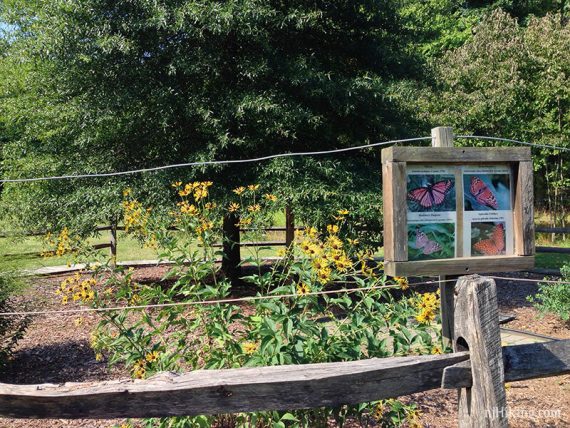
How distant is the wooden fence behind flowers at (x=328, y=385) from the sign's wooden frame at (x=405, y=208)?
0.86 ft

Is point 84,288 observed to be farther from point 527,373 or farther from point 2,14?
point 2,14

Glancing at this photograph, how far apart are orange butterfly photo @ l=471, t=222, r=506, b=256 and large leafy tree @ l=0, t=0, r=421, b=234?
3627mm

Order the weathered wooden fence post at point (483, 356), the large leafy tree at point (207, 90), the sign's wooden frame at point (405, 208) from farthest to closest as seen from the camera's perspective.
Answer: the large leafy tree at point (207, 90), the sign's wooden frame at point (405, 208), the weathered wooden fence post at point (483, 356)

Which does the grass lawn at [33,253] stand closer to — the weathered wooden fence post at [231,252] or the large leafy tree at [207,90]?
the large leafy tree at [207,90]

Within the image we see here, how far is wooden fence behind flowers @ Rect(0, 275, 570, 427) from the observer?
216 cm

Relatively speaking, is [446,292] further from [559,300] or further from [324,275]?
[559,300]

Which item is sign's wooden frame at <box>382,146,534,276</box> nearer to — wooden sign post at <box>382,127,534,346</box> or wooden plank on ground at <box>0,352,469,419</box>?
wooden sign post at <box>382,127,534,346</box>

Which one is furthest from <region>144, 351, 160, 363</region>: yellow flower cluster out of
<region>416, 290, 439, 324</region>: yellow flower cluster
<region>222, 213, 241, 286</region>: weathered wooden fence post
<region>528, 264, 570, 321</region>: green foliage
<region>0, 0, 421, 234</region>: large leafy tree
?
<region>222, 213, 241, 286</region>: weathered wooden fence post

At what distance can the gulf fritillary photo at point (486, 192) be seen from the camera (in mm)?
2861

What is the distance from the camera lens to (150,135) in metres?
7.61

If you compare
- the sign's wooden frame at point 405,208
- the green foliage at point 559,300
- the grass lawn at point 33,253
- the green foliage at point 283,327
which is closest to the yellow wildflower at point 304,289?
the green foliage at point 283,327

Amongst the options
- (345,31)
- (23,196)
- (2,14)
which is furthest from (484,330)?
(2,14)

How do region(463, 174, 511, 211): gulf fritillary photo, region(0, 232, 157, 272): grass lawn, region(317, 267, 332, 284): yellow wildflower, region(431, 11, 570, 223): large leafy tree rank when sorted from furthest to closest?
1. region(431, 11, 570, 223): large leafy tree
2. region(0, 232, 157, 272): grass lawn
3. region(317, 267, 332, 284): yellow wildflower
4. region(463, 174, 511, 211): gulf fritillary photo

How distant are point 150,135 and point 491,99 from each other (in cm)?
1128
